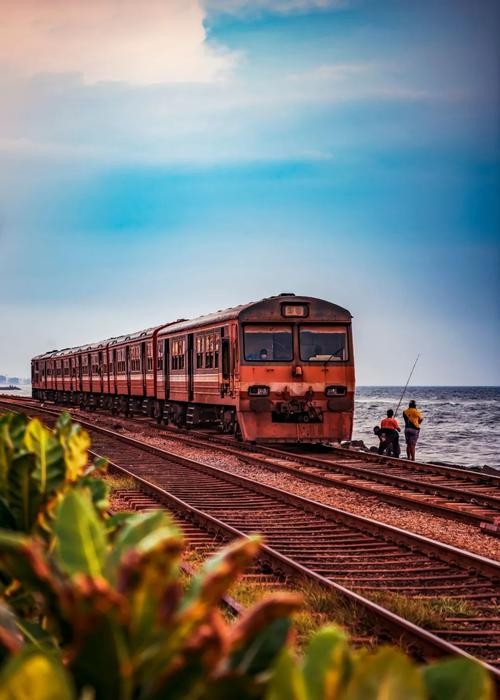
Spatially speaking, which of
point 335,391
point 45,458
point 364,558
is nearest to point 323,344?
point 335,391

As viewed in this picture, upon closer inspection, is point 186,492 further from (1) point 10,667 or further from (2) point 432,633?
(1) point 10,667

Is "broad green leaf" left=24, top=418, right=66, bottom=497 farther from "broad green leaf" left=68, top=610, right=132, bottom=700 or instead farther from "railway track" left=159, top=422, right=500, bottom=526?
"railway track" left=159, top=422, right=500, bottom=526

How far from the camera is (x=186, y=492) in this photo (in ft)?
45.3

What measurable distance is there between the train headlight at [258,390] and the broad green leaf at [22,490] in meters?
17.5

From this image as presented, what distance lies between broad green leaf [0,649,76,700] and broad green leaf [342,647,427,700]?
1.30 ft

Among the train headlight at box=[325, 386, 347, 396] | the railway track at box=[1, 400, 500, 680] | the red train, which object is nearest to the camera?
the railway track at box=[1, 400, 500, 680]

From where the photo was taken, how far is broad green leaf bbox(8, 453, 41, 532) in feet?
9.02

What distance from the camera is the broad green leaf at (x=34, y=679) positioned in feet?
3.86

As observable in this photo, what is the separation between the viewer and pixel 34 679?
3.90ft

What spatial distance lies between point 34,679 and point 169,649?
26cm

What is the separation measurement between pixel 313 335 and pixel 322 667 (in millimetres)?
19797

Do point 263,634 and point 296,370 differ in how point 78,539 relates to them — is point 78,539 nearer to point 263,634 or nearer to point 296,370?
point 263,634

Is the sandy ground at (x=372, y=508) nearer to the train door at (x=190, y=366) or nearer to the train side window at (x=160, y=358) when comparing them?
the train door at (x=190, y=366)

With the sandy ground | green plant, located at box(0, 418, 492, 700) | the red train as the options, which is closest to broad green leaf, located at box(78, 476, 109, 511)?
green plant, located at box(0, 418, 492, 700)
